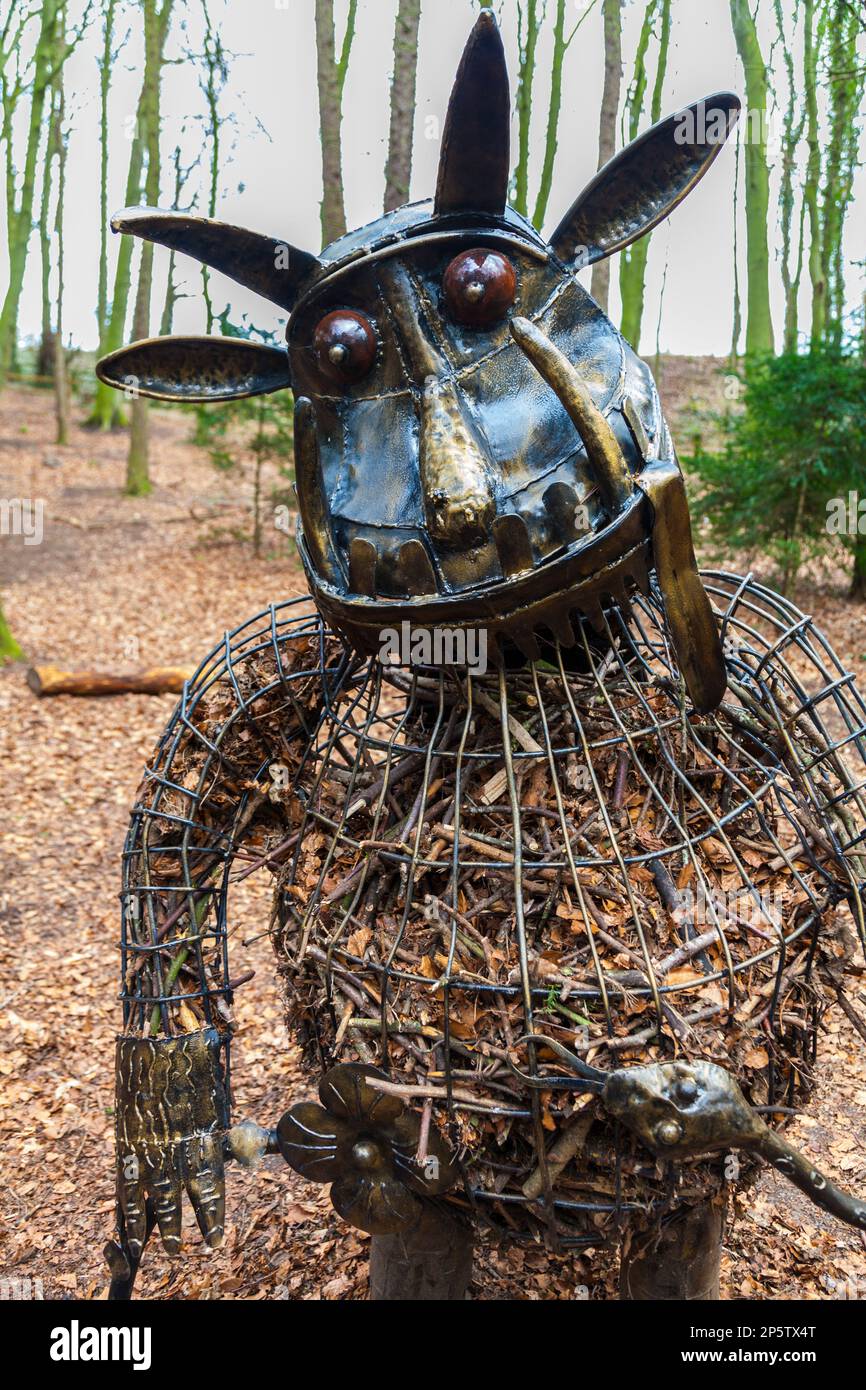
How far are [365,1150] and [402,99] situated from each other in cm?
708

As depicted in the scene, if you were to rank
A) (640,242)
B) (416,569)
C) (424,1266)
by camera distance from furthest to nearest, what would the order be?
(640,242), (424,1266), (416,569)

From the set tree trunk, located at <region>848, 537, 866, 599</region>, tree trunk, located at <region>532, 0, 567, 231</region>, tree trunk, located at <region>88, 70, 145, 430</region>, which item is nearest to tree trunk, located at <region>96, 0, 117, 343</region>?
tree trunk, located at <region>88, 70, 145, 430</region>

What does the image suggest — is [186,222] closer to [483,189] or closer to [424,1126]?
[483,189]

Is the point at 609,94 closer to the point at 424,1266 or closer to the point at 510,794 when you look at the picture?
the point at 510,794

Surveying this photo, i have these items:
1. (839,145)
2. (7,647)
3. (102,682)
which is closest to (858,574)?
(839,145)

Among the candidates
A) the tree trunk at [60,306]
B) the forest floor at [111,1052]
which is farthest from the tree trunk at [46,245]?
the forest floor at [111,1052]

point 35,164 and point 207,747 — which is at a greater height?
point 35,164

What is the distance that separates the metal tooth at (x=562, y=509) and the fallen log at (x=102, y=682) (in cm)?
653

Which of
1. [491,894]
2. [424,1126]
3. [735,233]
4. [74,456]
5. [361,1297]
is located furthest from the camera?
[735,233]

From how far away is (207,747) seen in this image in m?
2.41

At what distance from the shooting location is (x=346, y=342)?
1936mm

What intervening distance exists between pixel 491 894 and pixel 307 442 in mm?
945

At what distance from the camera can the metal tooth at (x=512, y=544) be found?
5.82 ft

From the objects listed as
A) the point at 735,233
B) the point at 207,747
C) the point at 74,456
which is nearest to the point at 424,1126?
the point at 207,747
